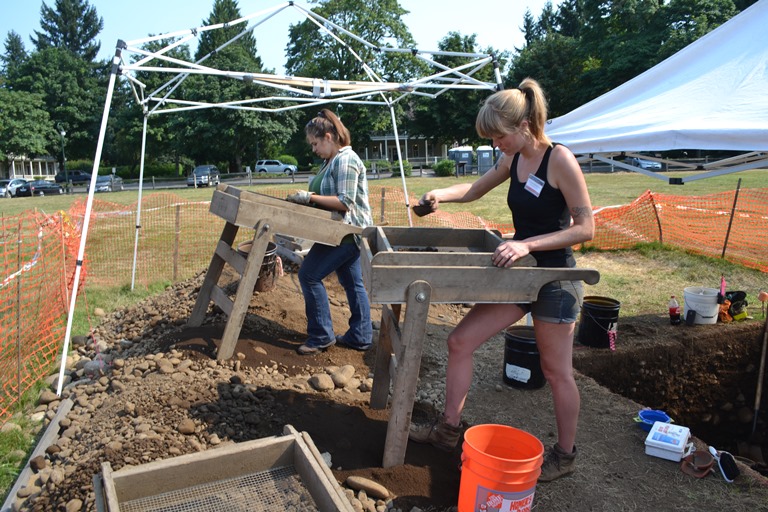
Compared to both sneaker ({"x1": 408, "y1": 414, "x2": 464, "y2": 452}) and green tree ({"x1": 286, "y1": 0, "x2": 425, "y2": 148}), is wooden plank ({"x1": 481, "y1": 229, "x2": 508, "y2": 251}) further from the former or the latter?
green tree ({"x1": 286, "y1": 0, "x2": 425, "y2": 148})

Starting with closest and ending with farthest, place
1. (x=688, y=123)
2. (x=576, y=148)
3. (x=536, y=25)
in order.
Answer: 1. (x=688, y=123)
2. (x=576, y=148)
3. (x=536, y=25)

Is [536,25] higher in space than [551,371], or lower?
higher

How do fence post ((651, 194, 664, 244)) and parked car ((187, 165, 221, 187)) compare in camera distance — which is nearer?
fence post ((651, 194, 664, 244))

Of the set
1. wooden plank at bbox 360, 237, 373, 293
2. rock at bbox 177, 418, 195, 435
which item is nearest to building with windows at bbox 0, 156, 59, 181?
rock at bbox 177, 418, 195, 435

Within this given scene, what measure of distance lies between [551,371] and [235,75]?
4.74 meters

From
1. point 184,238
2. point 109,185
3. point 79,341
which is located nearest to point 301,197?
point 79,341

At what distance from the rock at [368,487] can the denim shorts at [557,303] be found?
116cm

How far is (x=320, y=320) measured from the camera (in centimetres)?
462

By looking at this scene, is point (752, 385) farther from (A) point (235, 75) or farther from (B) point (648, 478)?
(A) point (235, 75)

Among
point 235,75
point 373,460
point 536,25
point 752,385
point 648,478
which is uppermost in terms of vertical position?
point 536,25

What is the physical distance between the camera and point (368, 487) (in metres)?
2.83

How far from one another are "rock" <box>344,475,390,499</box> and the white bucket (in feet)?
15.2

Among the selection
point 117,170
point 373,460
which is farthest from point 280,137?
point 373,460

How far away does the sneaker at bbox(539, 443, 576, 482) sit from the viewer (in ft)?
10.1
